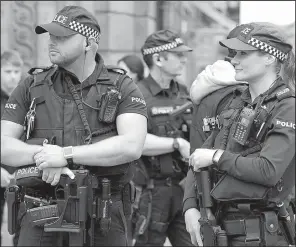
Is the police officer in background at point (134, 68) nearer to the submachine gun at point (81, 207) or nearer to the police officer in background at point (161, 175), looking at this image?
the police officer in background at point (161, 175)

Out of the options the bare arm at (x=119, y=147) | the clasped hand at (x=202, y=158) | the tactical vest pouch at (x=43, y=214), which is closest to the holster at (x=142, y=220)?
the bare arm at (x=119, y=147)

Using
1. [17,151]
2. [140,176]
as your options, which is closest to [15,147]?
[17,151]

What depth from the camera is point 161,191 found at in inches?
229

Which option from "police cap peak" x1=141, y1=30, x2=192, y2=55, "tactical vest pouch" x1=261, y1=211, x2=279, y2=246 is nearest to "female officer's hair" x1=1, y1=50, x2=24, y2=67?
"police cap peak" x1=141, y1=30, x2=192, y2=55

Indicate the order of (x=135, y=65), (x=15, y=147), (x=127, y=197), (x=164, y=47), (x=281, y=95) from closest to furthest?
(x=281, y=95) < (x=15, y=147) < (x=127, y=197) < (x=164, y=47) < (x=135, y=65)

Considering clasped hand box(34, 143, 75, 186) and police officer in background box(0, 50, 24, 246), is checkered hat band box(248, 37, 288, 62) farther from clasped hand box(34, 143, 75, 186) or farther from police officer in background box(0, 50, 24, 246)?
police officer in background box(0, 50, 24, 246)

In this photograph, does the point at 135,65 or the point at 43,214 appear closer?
the point at 43,214

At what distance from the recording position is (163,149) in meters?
5.69

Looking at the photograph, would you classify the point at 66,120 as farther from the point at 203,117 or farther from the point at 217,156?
the point at 217,156

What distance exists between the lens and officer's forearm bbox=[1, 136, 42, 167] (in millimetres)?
4184

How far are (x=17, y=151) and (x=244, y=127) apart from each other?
53.5 inches

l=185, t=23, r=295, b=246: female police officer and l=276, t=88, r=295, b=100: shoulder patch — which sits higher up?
l=276, t=88, r=295, b=100: shoulder patch

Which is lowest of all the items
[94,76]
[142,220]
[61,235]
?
[142,220]

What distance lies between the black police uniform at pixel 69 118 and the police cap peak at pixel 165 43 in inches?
70.2
